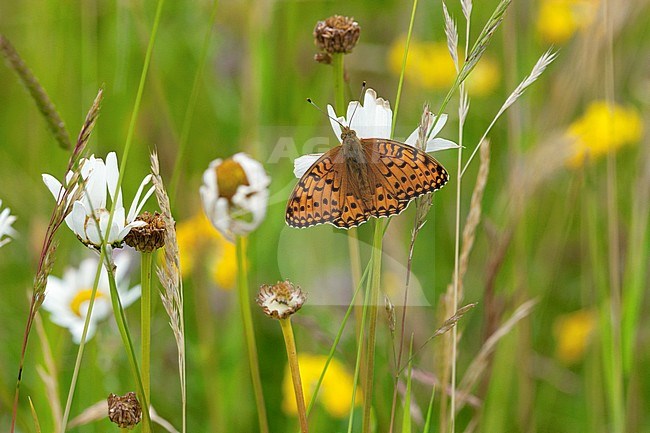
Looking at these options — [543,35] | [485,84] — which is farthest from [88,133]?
[543,35]

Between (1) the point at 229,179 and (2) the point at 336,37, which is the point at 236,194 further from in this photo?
(2) the point at 336,37

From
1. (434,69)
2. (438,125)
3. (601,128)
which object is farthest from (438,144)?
(434,69)

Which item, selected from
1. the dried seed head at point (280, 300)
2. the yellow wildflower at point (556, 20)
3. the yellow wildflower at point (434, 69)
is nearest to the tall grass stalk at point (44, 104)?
the dried seed head at point (280, 300)

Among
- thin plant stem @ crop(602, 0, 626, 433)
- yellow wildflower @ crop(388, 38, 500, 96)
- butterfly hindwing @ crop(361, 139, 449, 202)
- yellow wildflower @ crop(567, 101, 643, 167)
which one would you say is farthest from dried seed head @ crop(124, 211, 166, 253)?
yellow wildflower @ crop(388, 38, 500, 96)

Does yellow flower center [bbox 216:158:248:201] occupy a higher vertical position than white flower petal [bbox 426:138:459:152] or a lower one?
lower

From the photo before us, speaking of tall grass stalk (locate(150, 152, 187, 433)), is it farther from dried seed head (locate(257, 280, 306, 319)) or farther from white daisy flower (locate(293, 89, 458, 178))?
white daisy flower (locate(293, 89, 458, 178))

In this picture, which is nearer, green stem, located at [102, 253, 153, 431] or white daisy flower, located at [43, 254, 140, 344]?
green stem, located at [102, 253, 153, 431]
